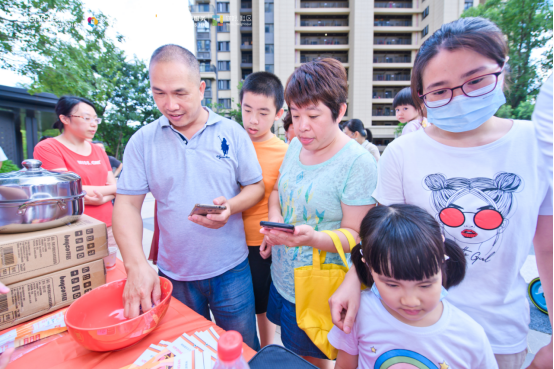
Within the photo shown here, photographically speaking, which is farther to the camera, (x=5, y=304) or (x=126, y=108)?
(x=126, y=108)

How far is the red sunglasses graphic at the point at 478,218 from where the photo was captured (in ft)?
2.74

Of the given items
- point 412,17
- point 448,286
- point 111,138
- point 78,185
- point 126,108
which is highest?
point 412,17

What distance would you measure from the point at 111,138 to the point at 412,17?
30.0 meters

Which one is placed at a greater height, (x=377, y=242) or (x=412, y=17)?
→ (x=412, y=17)

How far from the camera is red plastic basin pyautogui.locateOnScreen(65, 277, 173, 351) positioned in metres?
0.83

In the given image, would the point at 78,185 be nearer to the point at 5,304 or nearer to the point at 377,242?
the point at 5,304

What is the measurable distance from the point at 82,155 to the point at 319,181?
2.33m

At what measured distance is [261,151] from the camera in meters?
1.79

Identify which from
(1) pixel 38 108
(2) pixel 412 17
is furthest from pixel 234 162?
(2) pixel 412 17

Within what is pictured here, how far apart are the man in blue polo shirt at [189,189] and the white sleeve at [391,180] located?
67 centimetres

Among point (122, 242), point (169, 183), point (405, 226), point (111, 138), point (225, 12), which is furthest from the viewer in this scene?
point (225, 12)

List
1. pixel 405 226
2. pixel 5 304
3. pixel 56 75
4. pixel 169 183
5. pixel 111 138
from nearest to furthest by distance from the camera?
pixel 405 226
pixel 5 304
pixel 169 183
pixel 56 75
pixel 111 138

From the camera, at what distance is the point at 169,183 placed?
4.33 feet

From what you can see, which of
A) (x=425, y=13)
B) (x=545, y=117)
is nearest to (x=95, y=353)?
(x=545, y=117)
